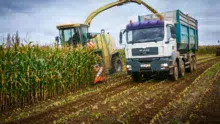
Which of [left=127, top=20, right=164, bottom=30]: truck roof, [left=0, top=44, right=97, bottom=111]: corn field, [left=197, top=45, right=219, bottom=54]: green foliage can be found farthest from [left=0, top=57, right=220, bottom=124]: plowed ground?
[left=197, top=45, right=219, bottom=54]: green foliage

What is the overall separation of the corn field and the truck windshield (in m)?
2.59

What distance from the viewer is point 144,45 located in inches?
439

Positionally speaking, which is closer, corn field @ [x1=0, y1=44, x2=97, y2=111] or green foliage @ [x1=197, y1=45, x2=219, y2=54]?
corn field @ [x1=0, y1=44, x2=97, y2=111]

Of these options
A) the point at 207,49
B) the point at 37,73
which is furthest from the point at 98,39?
the point at 207,49

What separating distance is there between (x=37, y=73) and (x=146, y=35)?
18.2 feet

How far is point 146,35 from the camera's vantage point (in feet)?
37.1

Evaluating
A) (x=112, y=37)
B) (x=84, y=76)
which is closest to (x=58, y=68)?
(x=84, y=76)

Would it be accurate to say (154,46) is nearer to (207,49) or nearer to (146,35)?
(146,35)

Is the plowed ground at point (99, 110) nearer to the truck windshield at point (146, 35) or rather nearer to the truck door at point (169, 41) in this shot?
the truck door at point (169, 41)

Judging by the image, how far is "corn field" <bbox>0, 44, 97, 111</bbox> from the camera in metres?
7.65

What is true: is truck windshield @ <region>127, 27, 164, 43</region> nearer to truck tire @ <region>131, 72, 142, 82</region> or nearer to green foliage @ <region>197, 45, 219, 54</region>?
truck tire @ <region>131, 72, 142, 82</region>

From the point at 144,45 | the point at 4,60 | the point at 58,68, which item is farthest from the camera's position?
the point at 144,45

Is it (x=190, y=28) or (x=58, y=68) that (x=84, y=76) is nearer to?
(x=58, y=68)

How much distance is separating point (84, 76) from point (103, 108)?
15.3 ft
